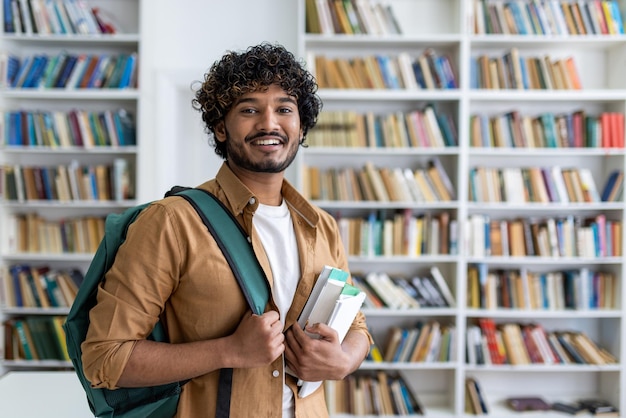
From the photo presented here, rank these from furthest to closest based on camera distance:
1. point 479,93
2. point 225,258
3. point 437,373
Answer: point 437,373 < point 479,93 < point 225,258

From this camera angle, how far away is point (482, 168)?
3996 mm

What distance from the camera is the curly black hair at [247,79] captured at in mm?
1342

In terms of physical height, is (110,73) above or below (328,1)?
below

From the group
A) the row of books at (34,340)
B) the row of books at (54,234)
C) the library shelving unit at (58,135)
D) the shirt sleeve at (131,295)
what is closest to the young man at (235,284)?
the shirt sleeve at (131,295)

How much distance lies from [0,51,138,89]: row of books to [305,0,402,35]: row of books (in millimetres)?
1170

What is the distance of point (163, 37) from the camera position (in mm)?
4191

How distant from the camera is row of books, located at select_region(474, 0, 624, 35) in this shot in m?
3.88

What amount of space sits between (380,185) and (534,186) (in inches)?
38.3

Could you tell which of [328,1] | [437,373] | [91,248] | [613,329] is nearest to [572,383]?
[613,329]

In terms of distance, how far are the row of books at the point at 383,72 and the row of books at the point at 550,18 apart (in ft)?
1.15

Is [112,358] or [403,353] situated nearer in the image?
[112,358]

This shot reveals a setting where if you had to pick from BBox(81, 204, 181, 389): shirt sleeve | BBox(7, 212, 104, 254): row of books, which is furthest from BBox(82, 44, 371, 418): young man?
BBox(7, 212, 104, 254): row of books

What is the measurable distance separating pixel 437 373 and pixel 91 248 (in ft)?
7.93

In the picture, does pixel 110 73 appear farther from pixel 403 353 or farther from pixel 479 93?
pixel 403 353
